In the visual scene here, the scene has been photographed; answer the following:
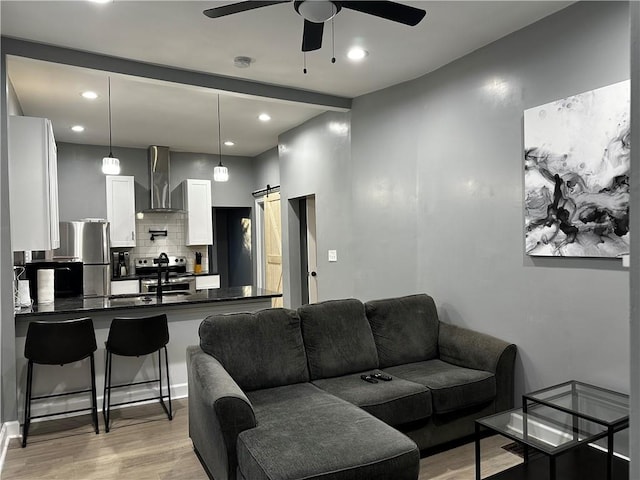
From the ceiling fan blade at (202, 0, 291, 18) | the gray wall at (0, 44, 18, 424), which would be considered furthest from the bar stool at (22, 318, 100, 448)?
the ceiling fan blade at (202, 0, 291, 18)

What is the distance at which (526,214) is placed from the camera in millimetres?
3260

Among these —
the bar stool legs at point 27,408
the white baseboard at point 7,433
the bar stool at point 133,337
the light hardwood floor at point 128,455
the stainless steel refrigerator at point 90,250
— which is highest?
the stainless steel refrigerator at point 90,250

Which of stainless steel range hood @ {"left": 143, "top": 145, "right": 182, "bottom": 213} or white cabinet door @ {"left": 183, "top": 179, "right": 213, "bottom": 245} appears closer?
stainless steel range hood @ {"left": 143, "top": 145, "right": 182, "bottom": 213}

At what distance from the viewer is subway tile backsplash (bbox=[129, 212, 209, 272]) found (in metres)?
7.11

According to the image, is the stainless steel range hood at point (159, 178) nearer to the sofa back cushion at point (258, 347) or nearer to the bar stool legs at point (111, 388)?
the bar stool legs at point (111, 388)

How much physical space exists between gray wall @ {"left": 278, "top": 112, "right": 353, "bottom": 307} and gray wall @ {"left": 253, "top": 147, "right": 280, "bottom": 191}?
25.4 inches

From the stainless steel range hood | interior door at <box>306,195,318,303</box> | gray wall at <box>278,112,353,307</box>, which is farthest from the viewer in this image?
the stainless steel range hood

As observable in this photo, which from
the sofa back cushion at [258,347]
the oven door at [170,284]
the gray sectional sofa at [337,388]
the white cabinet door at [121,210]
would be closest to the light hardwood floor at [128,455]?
the gray sectional sofa at [337,388]

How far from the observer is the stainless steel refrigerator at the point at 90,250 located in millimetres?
5770

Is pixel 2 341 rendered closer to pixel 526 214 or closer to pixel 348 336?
pixel 348 336

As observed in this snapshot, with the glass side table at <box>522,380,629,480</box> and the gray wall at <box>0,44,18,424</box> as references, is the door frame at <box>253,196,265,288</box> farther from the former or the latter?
the glass side table at <box>522,380,629,480</box>

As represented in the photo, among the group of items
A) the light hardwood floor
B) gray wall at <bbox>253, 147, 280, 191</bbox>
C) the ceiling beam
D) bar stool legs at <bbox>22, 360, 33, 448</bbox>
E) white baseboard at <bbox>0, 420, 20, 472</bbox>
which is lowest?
the light hardwood floor

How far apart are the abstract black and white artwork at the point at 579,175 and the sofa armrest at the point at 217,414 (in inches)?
88.8

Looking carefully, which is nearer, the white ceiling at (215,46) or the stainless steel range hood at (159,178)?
the white ceiling at (215,46)
